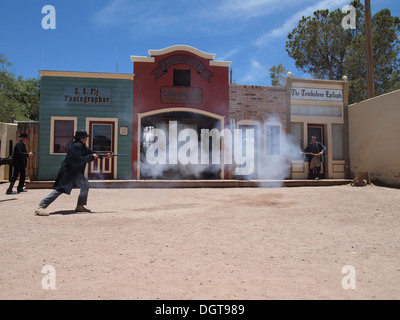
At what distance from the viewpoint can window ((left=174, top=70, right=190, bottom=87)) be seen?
40.2 ft

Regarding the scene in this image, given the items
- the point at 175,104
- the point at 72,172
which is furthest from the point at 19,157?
the point at 175,104

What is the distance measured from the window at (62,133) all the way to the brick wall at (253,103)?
262 inches

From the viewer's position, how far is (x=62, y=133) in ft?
38.0

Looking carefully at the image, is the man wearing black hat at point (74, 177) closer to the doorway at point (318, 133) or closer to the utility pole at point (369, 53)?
the doorway at point (318, 133)

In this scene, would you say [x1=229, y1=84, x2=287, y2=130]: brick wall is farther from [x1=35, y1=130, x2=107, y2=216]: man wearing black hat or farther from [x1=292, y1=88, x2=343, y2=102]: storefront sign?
[x1=35, y1=130, x2=107, y2=216]: man wearing black hat

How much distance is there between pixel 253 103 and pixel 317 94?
3.03m

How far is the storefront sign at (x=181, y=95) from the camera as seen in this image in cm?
1211

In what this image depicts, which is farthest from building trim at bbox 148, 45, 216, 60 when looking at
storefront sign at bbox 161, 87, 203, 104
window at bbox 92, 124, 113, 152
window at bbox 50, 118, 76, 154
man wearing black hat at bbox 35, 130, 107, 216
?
man wearing black hat at bbox 35, 130, 107, 216

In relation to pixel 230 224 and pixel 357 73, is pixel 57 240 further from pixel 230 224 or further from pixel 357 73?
pixel 357 73

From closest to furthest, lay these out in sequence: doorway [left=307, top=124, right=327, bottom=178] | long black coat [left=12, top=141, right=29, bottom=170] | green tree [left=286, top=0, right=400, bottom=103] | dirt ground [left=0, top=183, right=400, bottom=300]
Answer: dirt ground [left=0, top=183, right=400, bottom=300]
long black coat [left=12, top=141, right=29, bottom=170]
doorway [left=307, top=124, right=327, bottom=178]
green tree [left=286, top=0, right=400, bottom=103]

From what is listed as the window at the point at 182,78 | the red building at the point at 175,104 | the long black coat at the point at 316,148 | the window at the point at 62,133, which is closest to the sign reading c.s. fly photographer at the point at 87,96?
the window at the point at 62,133

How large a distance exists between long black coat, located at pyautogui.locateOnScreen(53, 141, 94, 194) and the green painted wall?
6.17 metres

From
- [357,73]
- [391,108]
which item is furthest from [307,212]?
[357,73]
